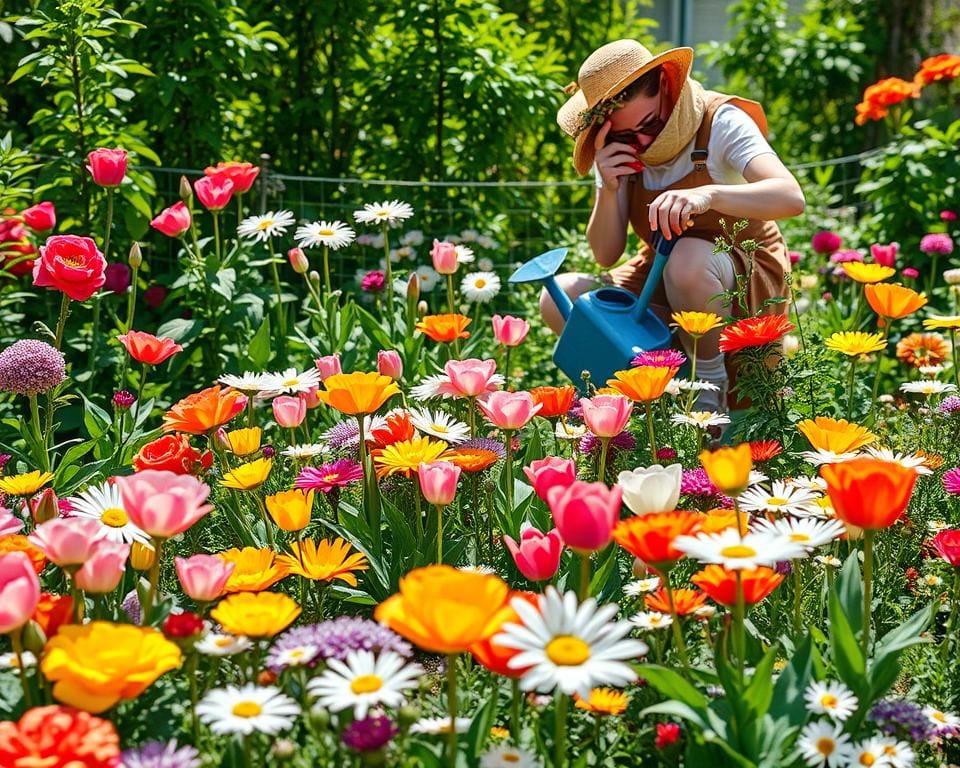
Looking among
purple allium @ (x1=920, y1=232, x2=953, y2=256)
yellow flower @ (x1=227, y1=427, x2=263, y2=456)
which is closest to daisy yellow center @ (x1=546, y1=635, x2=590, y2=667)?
yellow flower @ (x1=227, y1=427, x2=263, y2=456)

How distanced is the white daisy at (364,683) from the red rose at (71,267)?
1323 mm

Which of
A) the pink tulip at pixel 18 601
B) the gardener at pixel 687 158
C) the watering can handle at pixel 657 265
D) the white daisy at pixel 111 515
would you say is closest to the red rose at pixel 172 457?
the white daisy at pixel 111 515

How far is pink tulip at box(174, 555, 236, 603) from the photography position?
1.36m

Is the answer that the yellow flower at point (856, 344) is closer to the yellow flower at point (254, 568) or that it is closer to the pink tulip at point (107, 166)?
the yellow flower at point (254, 568)

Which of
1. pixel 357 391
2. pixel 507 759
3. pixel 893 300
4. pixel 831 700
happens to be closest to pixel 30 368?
pixel 357 391

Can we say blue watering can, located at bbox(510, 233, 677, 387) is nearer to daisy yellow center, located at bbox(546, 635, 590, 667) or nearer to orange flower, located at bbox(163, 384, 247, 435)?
orange flower, located at bbox(163, 384, 247, 435)

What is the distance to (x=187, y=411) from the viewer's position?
1924 millimetres

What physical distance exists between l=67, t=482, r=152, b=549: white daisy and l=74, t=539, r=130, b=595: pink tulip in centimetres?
20

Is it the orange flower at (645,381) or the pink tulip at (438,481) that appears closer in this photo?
the pink tulip at (438,481)

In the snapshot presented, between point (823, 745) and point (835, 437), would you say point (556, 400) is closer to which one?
point (835, 437)

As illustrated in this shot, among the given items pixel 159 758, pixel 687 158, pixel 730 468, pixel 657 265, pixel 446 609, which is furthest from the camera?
pixel 687 158

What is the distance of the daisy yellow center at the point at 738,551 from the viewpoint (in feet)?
4.18

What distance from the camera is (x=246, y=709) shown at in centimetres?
121

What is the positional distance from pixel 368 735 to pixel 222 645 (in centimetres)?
32
